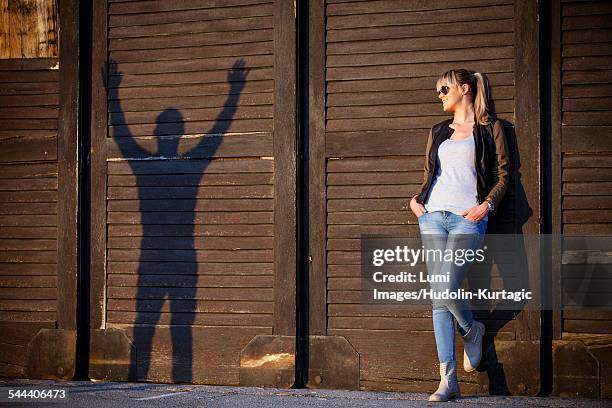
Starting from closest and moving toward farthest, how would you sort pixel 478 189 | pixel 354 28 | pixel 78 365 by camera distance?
pixel 478 189, pixel 354 28, pixel 78 365

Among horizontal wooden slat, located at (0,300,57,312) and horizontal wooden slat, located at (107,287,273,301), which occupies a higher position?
horizontal wooden slat, located at (107,287,273,301)

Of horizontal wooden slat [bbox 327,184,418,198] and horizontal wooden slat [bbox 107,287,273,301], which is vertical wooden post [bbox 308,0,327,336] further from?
horizontal wooden slat [bbox 107,287,273,301]

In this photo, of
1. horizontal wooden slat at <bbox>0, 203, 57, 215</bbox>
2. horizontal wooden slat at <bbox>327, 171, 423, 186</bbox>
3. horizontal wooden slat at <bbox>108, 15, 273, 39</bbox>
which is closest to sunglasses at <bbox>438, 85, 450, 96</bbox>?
horizontal wooden slat at <bbox>327, 171, 423, 186</bbox>

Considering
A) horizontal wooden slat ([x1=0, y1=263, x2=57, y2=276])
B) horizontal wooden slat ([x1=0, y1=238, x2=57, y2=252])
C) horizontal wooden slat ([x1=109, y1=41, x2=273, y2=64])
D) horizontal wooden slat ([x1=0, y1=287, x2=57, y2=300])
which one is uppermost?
horizontal wooden slat ([x1=109, y1=41, x2=273, y2=64])

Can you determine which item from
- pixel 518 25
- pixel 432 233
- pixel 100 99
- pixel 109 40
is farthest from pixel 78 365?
pixel 518 25

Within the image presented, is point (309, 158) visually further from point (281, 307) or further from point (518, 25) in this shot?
point (518, 25)

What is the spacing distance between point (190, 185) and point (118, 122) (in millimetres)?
807

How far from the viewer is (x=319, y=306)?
6.48 meters

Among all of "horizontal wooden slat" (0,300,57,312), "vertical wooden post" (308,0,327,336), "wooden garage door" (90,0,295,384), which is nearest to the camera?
"vertical wooden post" (308,0,327,336)

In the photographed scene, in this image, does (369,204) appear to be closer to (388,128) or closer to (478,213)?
(388,128)

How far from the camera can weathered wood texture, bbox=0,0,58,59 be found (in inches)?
281

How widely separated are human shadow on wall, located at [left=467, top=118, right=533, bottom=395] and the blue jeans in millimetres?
219

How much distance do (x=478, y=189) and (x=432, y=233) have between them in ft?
1.44

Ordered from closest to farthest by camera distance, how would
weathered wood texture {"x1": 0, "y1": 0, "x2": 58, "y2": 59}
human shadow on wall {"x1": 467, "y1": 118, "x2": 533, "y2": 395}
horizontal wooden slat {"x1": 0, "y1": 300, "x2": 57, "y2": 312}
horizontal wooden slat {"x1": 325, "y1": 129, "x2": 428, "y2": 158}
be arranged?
human shadow on wall {"x1": 467, "y1": 118, "x2": 533, "y2": 395} < horizontal wooden slat {"x1": 325, "y1": 129, "x2": 428, "y2": 158} < horizontal wooden slat {"x1": 0, "y1": 300, "x2": 57, "y2": 312} < weathered wood texture {"x1": 0, "y1": 0, "x2": 58, "y2": 59}
